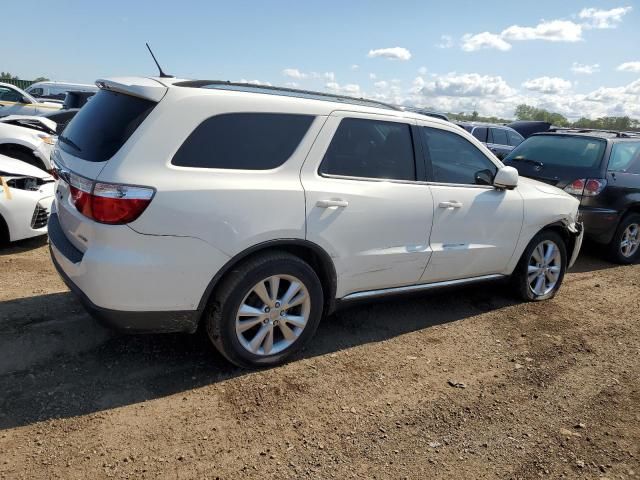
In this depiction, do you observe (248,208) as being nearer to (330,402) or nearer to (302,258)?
(302,258)

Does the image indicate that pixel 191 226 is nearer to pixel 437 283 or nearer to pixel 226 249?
pixel 226 249

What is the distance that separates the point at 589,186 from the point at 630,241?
117cm

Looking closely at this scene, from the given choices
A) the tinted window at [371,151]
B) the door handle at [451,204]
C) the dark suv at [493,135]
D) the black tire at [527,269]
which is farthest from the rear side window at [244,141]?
the dark suv at [493,135]

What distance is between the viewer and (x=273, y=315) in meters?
3.28

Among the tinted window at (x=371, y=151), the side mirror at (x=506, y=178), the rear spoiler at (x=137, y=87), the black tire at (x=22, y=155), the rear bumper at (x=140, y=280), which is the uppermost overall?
the rear spoiler at (x=137, y=87)

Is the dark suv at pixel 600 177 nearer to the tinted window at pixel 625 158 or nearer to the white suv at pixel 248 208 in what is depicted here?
the tinted window at pixel 625 158

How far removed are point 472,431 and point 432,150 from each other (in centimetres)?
208

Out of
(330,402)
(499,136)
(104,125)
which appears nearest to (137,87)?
(104,125)

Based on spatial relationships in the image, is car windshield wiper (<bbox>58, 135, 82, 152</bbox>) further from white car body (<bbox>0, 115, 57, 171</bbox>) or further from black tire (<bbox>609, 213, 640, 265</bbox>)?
black tire (<bbox>609, 213, 640, 265</bbox>)

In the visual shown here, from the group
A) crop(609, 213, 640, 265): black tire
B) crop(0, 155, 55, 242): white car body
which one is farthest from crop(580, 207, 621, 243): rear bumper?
crop(0, 155, 55, 242): white car body

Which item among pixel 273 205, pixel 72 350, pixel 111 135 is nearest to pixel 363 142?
pixel 273 205

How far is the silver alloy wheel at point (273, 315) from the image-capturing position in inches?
126

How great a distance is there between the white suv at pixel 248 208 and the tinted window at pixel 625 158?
11.7 ft

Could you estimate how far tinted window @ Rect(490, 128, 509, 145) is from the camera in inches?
587
